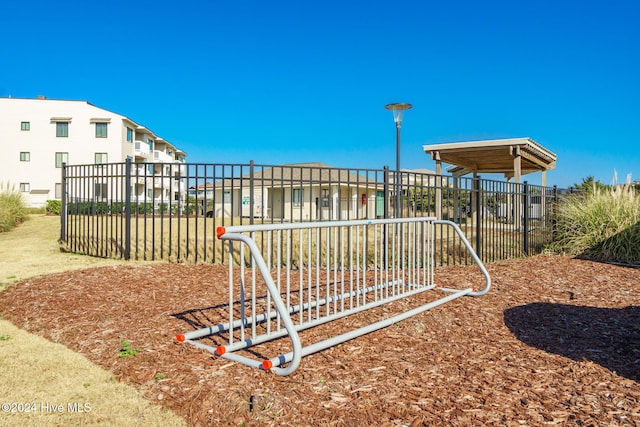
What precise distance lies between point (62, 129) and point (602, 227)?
40.8m

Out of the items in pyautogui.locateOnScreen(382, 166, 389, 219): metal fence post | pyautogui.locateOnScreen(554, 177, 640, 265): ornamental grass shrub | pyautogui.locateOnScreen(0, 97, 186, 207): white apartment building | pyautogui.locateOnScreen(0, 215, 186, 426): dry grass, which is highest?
pyautogui.locateOnScreen(0, 97, 186, 207): white apartment building

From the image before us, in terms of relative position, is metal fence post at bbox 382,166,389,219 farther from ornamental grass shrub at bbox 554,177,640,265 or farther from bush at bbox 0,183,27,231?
bush at bbox 0,183,27,231

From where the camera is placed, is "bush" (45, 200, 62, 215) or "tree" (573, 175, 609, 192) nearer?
"tree" (573, 175, 609, 192)

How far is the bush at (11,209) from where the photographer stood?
1449cm

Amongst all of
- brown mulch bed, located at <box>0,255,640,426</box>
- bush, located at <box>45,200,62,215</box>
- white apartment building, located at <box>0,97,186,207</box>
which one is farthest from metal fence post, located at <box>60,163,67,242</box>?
white apartment building, located at <box>0,97,186,207</box>

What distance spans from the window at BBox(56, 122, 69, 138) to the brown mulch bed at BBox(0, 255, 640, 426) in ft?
122

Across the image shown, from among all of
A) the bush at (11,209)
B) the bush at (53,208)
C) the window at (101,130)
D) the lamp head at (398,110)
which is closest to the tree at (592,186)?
the lamp head at (398,110)

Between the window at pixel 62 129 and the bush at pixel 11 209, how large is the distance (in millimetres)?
22669

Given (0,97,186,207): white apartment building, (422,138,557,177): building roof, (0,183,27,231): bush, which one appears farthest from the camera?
(0,97,186,207): white apartment building

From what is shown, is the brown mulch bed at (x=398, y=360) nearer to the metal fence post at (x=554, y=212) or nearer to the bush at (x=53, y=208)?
the metal fence post at (x=554, y=212)

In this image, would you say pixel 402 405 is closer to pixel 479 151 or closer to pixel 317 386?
pixel 317 386

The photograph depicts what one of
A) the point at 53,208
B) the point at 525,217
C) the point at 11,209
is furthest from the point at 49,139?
the point at 525,217

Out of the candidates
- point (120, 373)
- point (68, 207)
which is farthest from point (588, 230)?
point (68, 207)

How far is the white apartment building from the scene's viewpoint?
3694cm
